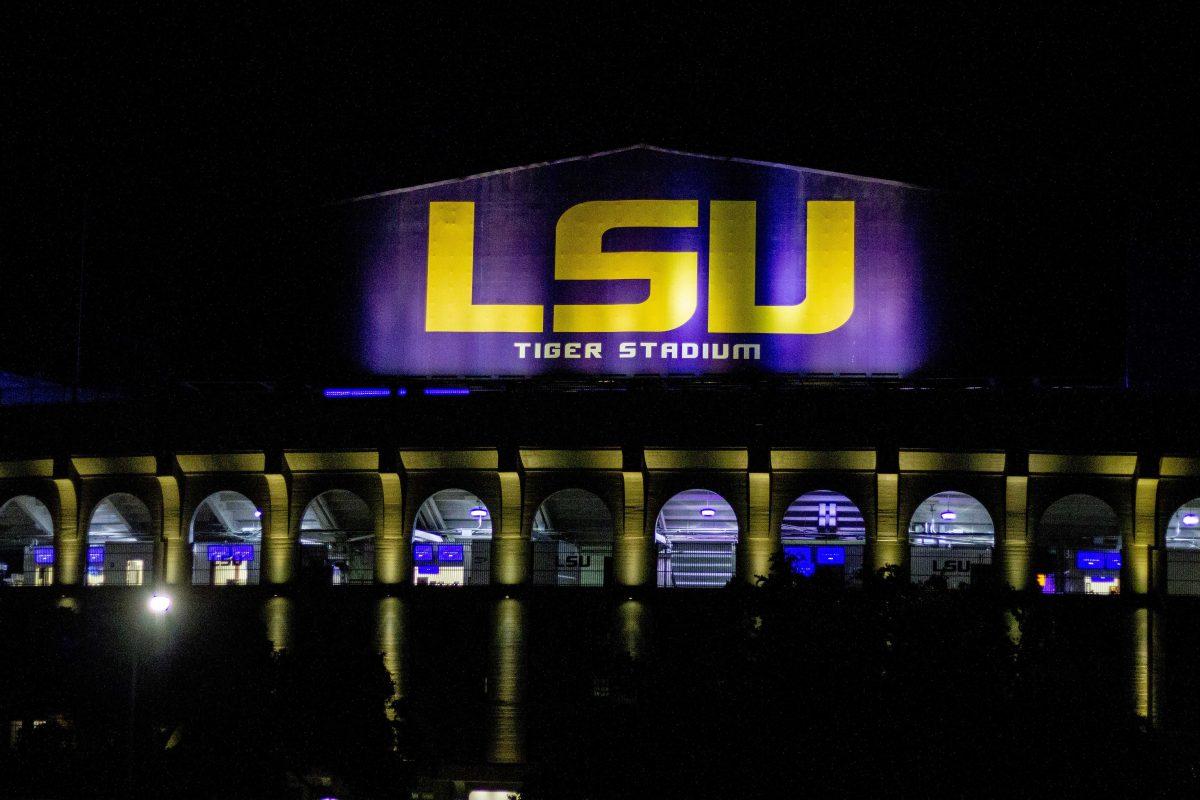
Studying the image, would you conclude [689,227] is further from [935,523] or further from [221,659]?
[221,659]

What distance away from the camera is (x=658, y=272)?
52969 millimetres

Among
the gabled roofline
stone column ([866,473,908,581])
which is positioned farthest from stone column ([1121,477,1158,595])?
the gabled roofline

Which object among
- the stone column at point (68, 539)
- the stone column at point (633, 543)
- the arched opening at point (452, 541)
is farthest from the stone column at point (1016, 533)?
the stone column at point (68, 539)

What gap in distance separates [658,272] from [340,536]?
14.7 metres

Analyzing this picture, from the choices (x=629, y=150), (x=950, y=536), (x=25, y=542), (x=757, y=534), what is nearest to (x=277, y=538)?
(x=25, y=542)

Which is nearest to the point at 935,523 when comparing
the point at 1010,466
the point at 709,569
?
the point at 1010,466

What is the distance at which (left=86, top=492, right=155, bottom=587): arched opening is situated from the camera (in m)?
54.4

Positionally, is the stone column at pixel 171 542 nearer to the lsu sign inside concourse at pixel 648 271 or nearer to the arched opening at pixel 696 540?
the lsu sign inside concourse at pixel 648 271

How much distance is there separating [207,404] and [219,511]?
16.3 ft

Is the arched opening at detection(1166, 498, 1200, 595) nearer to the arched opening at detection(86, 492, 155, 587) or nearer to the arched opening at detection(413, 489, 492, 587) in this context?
the arched opening at detection(413, 489, 492, 587)

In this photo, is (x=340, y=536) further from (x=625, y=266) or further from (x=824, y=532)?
(x=824, y=532)

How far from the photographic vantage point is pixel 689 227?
174 feet

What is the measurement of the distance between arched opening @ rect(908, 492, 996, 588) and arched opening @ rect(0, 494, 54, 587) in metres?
30.8

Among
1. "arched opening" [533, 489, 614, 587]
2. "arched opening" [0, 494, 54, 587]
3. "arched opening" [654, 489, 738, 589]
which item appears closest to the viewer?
"arched opening" [654, 489, 738, 589]
